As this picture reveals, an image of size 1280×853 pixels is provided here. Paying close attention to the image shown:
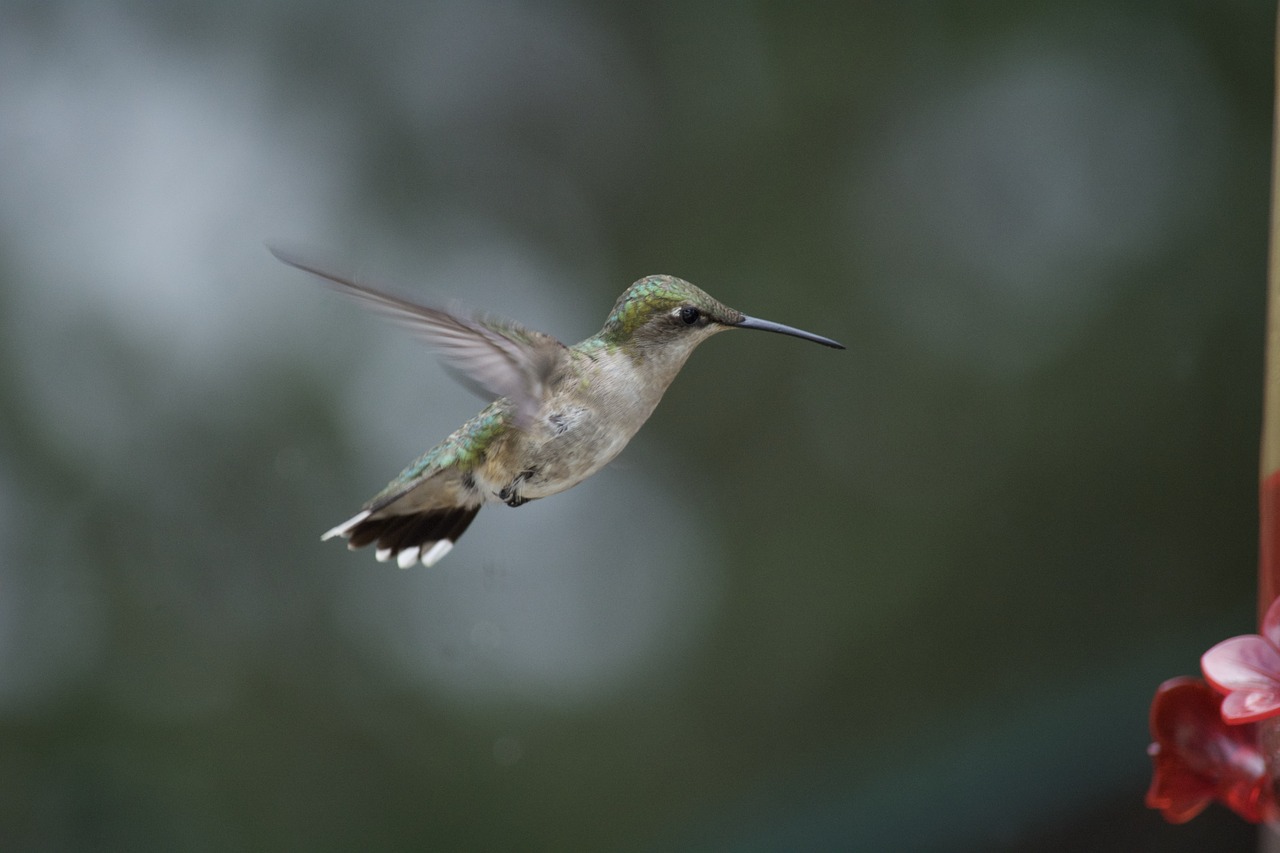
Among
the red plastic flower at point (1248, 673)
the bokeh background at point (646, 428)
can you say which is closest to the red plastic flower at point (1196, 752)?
the red plastic flower at point (1248, 673)

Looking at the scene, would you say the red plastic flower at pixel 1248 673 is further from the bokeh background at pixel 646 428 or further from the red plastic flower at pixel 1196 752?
the bokeh background at pixel 646 428

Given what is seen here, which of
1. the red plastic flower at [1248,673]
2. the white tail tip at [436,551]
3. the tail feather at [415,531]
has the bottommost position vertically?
the red plastic flower at [1248,673]

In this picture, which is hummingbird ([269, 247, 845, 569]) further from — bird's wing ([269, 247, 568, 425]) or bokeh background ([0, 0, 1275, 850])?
bokeh background ([0, 0, 1275, 850])

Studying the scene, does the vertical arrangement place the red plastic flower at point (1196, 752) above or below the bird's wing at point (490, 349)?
below

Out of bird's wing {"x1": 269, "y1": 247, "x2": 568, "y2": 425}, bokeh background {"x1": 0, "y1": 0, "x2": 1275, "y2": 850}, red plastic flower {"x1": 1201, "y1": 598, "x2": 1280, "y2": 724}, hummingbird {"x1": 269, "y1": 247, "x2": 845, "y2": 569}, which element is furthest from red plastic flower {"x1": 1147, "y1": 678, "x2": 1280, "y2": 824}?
bokeh background {"x1": 0, "y1": 0, "x2": 1275, "y2": 850}

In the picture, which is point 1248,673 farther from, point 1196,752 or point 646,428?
point 646,428

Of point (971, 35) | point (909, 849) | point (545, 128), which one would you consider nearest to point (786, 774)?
point (909, 849)
